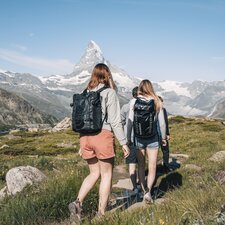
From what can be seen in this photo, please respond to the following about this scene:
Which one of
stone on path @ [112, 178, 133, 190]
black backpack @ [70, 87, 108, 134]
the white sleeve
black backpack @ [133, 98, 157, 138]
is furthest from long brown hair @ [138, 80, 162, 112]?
stone on path @ [112, 178, 133, 190]

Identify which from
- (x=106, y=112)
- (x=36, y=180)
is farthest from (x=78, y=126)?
(x=36, y=180)

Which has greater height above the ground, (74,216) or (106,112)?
(106,112)

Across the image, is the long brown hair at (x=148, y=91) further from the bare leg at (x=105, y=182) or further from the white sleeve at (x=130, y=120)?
the bare leg at (x=105, y=182)

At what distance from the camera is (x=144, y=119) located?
33.2ft

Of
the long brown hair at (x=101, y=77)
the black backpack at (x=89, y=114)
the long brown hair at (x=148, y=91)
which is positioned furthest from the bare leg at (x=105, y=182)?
the long brown hair at (x=148, y=91)

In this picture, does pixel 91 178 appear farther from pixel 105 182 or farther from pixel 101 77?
pixel 101 77

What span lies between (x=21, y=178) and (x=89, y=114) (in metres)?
4.64

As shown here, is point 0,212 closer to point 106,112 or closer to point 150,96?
point 106,112

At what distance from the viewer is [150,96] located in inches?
407

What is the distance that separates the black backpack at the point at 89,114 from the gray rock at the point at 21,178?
382cm

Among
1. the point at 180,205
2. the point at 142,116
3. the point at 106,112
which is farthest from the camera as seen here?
the point at 142,116

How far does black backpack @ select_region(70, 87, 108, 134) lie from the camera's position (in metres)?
8.09

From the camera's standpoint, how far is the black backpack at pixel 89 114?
26.5 feet

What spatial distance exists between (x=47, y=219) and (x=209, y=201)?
3165 millimetres
